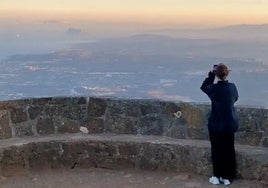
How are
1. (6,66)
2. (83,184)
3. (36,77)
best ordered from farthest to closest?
(6,66) < (36,77) < (83,184)

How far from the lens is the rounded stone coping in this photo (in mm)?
7699

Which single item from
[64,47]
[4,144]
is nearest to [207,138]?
[4,144]

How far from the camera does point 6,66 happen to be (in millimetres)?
33562

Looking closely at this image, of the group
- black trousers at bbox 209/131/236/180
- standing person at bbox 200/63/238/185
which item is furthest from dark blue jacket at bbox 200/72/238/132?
black trousers at bbox 209/131/236/180

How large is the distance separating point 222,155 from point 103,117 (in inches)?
71.1

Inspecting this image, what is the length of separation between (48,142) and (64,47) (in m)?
36.6

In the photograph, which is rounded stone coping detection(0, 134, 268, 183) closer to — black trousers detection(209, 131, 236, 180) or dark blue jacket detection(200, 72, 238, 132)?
black trousers detection(209, 131, 236, 180)

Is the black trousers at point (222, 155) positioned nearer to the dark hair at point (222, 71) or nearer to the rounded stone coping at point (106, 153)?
the rounded stone coping at point (106, 153)

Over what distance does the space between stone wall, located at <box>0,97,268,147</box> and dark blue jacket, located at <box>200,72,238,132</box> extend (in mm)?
756

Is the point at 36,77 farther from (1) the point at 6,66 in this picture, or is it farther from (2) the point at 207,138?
(2) the point at 207,138

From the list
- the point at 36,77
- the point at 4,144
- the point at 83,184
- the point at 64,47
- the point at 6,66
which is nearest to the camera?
the point at 83,184

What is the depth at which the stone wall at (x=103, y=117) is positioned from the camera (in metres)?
8.07

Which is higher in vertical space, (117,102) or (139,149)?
(117,102)

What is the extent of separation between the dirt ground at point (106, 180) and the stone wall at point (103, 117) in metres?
0.64
